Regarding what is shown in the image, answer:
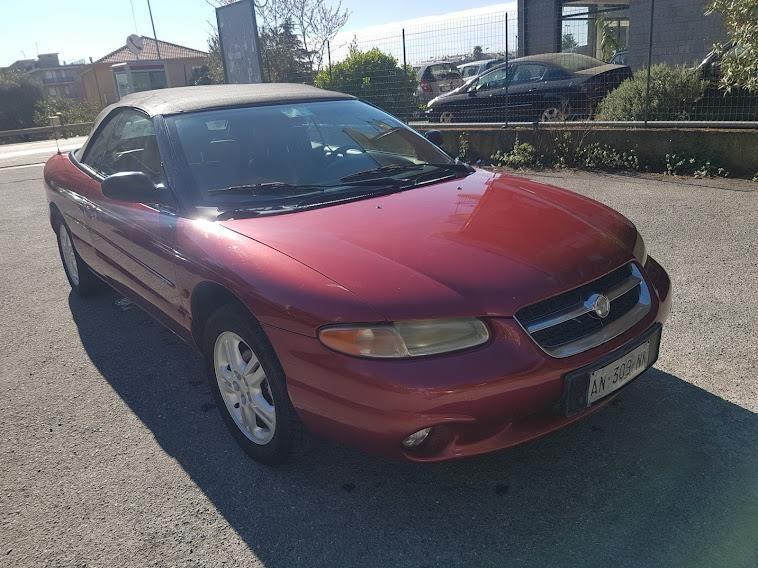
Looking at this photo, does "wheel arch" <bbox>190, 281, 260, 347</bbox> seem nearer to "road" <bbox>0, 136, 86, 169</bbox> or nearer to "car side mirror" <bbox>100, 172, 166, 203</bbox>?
"car side mirror" <bbox>100, 172, 166, 203</bbox>

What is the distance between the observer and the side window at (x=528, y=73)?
1157 cm

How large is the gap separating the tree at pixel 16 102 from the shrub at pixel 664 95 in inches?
1151

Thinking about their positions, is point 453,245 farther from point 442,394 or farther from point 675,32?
point 675,32

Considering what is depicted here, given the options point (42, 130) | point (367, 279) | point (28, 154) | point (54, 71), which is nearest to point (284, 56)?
point (28, 154)

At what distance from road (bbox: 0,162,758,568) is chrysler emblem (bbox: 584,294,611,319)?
2.20 feet

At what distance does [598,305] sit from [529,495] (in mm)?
784

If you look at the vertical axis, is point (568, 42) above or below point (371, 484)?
above

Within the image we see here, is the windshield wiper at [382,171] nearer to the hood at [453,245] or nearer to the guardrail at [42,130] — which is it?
the hood at [453,245]

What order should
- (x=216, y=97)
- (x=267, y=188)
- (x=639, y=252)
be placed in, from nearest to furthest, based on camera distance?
(x=639, y=252) → (x=267, y=188) → (x=216, y=97)

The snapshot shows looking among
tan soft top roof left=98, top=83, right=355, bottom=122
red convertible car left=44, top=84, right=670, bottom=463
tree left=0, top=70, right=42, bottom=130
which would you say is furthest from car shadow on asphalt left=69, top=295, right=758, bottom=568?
tree left=0, top=70, right=42, bottom=130

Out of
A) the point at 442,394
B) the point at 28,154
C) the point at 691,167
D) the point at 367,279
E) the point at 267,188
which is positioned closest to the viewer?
the point at 442,394

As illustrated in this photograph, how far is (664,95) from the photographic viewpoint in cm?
848

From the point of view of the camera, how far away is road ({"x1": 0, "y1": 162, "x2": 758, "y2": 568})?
7.29 ft

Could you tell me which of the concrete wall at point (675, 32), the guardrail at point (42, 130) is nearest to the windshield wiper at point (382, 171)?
the concrete wall at point (675, 32)
